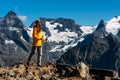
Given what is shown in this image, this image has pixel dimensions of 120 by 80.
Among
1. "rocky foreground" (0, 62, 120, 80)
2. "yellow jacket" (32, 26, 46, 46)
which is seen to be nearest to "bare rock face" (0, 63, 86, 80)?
"rocky foreground" (0, 62, 120, 80)

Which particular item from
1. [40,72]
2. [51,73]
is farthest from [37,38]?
[51,73]

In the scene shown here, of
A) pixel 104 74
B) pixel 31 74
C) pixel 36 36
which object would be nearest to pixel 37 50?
pixel 36 36

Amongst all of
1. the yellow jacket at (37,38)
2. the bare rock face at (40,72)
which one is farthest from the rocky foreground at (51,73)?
the yellow jacket at (37,38)

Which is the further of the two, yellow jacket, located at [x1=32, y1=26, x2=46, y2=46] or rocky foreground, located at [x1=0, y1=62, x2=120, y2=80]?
yellow jacket, located at [x1=32, y1=26, x2=46, y2=46]

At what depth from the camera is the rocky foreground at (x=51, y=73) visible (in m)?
31.8

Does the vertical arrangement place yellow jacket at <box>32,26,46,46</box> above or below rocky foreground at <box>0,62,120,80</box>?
above

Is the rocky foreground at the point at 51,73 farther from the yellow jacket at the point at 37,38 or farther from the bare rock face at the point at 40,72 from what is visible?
the yellow jacket at the point at 37,38

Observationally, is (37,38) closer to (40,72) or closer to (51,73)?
(40,72)

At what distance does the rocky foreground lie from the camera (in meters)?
31.8

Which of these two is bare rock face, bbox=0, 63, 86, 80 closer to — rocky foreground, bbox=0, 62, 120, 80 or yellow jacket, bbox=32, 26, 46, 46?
rocky foreground, bbox=0, 62, 120, 80

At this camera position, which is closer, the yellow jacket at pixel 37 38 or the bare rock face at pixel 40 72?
the bare rock face at pixel 40 72

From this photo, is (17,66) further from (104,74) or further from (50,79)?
(104,74)

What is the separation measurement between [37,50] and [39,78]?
5.21m

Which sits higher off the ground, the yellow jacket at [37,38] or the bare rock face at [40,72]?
the yellow jacket at [37,38]
